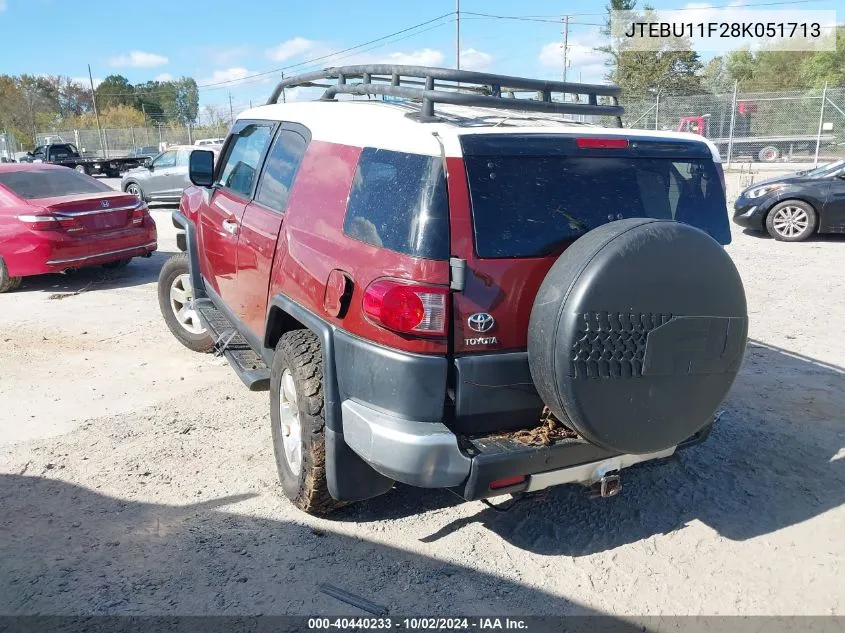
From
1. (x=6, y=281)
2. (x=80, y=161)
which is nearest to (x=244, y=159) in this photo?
(x=6, y=281)

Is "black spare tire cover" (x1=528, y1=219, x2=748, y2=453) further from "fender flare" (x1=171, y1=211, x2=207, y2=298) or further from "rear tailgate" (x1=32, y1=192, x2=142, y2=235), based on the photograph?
"rear tailgate" (x1=32, y1=192, x2=142, y2=235)

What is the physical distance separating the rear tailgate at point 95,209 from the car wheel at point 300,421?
576cm

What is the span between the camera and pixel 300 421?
10.6 ft

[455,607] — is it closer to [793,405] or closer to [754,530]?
[754,530]

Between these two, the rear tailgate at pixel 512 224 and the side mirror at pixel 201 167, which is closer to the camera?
the rear tailgate at pixel 512 224

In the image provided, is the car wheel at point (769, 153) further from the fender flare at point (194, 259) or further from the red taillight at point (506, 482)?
the red taillight at point (506, 482)

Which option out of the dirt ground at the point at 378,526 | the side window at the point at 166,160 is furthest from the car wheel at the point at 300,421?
the side window at the point at 166,160

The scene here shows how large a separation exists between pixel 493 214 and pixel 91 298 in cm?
673

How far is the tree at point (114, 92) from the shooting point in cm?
9269

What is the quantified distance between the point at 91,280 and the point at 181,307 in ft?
12.2

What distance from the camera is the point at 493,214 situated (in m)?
2.76

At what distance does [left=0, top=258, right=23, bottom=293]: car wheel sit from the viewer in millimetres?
8094

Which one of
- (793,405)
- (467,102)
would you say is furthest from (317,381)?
(793,405)

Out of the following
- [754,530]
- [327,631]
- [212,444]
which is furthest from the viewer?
[212,444]
